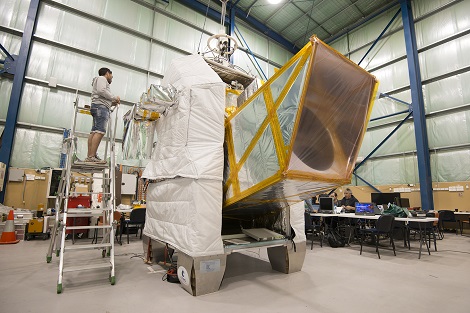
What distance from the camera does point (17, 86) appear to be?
7.42 metres

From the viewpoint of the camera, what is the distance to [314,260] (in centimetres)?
470

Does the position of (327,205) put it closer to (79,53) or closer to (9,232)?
(9,232)

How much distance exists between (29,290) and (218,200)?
7.85 ft

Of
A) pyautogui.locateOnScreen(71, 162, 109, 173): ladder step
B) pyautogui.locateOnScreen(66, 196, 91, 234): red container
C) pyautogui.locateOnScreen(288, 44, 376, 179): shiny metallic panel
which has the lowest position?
pyautogui.locateOnScreen(66, 196, 91, 234): red container

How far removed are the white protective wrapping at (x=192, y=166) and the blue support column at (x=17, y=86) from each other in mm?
5898

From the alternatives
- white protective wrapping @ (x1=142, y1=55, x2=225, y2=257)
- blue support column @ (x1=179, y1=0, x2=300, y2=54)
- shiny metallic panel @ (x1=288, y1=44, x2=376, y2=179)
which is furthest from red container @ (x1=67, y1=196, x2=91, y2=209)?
blue support column @ (x1=179, y1=0, x2=300, y2=54)

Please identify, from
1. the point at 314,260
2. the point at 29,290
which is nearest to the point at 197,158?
the point at 29,290

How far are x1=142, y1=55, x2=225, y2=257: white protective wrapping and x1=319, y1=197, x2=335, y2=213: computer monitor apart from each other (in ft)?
15.2

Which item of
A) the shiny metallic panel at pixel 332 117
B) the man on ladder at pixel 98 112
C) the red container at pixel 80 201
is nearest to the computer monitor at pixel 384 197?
the shiny metallic panel at pixel 332 117

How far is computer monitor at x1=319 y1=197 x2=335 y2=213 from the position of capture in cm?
683

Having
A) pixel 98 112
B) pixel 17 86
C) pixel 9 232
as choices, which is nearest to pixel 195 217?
pixel 98 112

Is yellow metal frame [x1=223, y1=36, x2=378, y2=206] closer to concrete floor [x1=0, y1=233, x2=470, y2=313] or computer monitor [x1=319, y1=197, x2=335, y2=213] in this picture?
concrete floor [x1=0, y1=233, x2=470, y2=313]

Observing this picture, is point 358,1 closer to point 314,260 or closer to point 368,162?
point 368,162

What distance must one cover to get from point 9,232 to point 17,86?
433 cm
